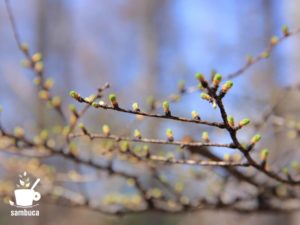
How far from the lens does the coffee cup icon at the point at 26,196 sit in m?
1.24

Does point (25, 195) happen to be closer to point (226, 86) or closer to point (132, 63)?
point (226, 86)

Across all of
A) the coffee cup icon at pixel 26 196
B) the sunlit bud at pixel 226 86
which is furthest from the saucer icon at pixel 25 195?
the sunlit bud at pixel 226 86

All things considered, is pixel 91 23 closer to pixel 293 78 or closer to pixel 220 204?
pixel 293 78

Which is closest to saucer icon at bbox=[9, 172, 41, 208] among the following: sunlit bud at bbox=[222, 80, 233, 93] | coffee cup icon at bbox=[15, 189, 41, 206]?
coffee cup icon at bbox=[15, 189, 41, 206]

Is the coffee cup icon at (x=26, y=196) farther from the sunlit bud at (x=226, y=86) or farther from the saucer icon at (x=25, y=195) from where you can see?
the sunlit bud at (x=226, y=86)

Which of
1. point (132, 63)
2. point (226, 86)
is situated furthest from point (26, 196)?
point (132, 63)

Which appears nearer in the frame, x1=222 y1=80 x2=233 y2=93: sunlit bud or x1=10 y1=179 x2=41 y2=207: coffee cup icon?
x1=222 y1=80 x2=233 y2=93: sunlit bud

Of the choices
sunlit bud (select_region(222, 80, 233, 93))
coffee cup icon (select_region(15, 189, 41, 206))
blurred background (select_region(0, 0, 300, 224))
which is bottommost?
sunlit bud (select_region(222, 80, 233, 93))

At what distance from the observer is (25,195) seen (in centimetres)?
125

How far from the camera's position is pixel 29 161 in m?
1.30

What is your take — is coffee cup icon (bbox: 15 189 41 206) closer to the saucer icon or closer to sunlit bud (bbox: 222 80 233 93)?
the saucer icon

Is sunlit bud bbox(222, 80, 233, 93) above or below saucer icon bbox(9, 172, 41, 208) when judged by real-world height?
below

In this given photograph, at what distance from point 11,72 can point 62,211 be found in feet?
6.59

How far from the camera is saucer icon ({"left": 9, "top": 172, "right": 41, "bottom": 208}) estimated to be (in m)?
1.24
